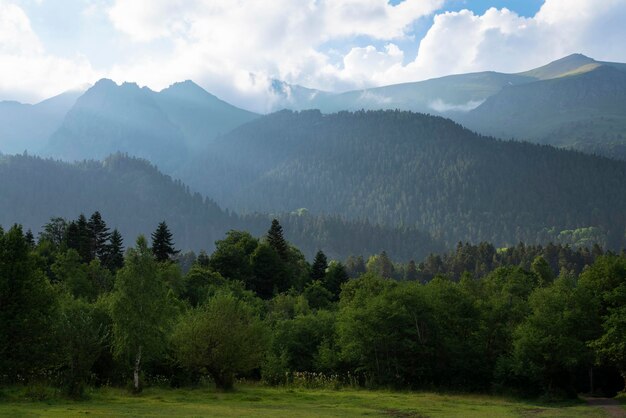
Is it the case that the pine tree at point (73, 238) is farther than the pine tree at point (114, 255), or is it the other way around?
the pine tree at point (73, 238)

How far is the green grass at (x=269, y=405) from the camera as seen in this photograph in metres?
35.7

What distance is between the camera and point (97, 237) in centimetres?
11656

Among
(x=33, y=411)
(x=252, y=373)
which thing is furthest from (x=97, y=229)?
(x=33, y=411)

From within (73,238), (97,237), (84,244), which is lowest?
(84,244)

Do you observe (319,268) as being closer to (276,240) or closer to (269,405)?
(276,240)

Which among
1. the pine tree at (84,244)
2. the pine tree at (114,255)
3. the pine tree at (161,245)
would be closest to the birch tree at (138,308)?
the pine tree at (114,255)

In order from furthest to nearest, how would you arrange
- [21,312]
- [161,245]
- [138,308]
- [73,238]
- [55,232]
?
[55,232] < [161,245] < [73,238] < [138,308] < [21,312]

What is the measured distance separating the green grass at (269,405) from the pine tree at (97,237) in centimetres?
6716

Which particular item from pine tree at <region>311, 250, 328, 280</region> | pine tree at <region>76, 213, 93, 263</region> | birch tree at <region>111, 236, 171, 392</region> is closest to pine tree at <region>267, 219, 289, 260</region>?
pine tree at <region>311, 250, 328, 280</region>

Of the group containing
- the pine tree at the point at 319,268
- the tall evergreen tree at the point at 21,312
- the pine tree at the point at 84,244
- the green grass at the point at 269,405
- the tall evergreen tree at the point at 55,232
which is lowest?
the green grass at the point at 269,405

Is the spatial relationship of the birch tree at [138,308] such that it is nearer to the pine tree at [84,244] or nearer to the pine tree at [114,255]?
the pine tree at [114,255]

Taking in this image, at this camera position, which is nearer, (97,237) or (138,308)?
(138,308)

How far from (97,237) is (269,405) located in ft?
273

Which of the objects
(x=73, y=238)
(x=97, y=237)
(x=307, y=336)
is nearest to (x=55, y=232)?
(x=97, y=237)
